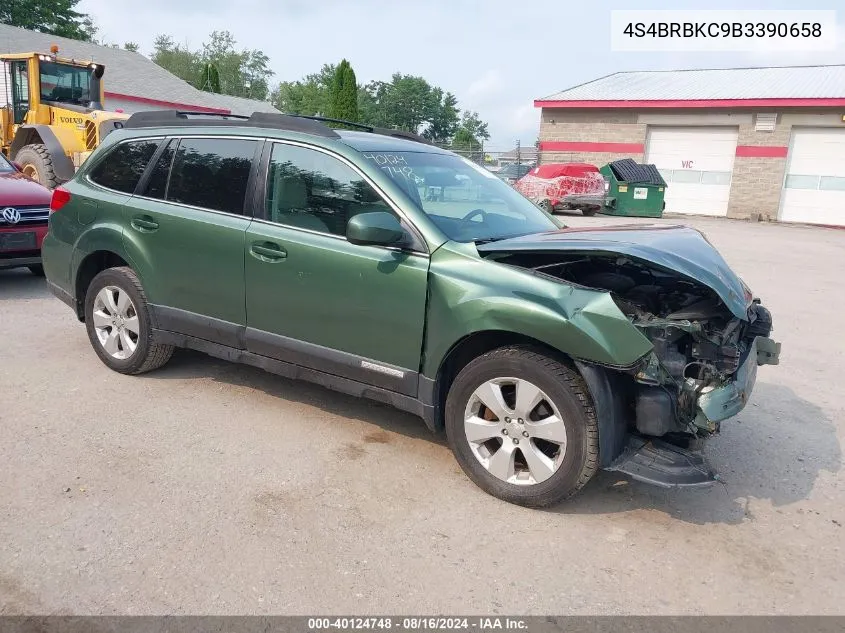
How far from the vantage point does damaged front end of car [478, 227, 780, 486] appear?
3176 millimetres

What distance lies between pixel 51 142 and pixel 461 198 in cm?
1215

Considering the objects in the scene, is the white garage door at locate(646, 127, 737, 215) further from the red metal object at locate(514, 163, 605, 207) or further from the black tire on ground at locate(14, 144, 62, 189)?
the black tire on ground at locate(14, 144, 62, 189)

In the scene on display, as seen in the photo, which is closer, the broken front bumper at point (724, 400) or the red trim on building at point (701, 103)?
the broken front bumper at point (724, 400)

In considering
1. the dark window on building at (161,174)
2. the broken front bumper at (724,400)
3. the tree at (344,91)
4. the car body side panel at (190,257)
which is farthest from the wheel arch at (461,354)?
the tree at (344,91)

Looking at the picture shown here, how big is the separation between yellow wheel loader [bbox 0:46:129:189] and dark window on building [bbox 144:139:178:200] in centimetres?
928

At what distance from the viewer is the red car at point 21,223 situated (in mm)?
7238

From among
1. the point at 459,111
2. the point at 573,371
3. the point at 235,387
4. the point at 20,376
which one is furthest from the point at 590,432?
the point at 459,111

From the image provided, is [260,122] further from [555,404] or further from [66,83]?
[66,83]

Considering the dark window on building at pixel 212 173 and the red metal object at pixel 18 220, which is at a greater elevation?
the dark window on building at pixel 212 173

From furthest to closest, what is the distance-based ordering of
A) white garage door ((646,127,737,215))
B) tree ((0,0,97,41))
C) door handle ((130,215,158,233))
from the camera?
tree ((0,0,97,41)), white garage door ((646,127,737,215)), door handle ((130,215,158,233))

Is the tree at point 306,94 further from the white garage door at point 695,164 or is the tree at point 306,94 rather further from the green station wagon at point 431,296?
the green station wagon at point 431,296

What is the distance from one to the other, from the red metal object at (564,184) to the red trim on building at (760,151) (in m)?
6.79

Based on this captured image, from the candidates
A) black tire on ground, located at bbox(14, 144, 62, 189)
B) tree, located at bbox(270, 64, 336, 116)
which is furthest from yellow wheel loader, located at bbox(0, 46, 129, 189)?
tree, located at bbox(270, 64, 336, 116)

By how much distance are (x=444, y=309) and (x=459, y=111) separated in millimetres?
91209
